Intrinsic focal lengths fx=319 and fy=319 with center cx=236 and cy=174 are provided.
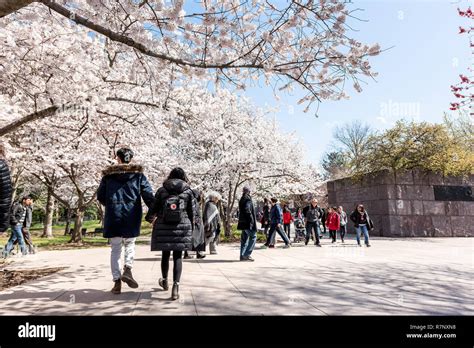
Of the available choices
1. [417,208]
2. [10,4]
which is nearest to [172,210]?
[10,4]

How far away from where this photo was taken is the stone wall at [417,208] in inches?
648

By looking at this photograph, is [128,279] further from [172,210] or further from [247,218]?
[247,218]

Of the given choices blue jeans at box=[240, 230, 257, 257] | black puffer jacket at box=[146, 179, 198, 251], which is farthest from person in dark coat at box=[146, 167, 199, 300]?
blue jeans at box=[240, 230, 257, 257]

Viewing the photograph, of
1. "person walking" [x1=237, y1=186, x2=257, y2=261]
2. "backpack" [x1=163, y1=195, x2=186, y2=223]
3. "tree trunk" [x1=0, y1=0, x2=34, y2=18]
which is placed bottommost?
"person walking" [x1=237, y1=186, x2=257, y2=261]

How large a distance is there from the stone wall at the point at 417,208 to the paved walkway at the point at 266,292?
9619mm

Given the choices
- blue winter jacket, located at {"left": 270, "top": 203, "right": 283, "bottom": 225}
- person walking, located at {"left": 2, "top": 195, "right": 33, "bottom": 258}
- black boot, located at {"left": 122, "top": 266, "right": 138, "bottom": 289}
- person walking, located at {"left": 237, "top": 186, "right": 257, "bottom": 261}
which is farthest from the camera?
blue winter jacket, located at {"left": 270, "top": 203, "right": 283, "bottom": 225}

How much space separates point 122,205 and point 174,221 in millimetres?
802

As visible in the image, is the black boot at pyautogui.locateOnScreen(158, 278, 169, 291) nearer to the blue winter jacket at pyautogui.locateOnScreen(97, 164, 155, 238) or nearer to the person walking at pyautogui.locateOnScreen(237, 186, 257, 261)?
the blue winter jacket at pyautogui.locateOnScreen(97, 164, 155, 238)

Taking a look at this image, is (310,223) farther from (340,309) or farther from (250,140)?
(340,309)

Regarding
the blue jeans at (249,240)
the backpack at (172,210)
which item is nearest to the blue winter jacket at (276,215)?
the blue jeans at (249,240)

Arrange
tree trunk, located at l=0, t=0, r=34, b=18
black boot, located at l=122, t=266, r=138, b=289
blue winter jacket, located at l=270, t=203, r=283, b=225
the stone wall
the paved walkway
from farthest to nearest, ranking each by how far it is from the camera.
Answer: the stone wall → blue winter jacket, located at l=270, t=203, r=283, b=225 → black boot, located at l=122, t=266, r=138, b=289 → the paved walkway → tree trunk, located at l=0, t=0, r=34, b=18

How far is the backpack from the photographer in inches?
181
